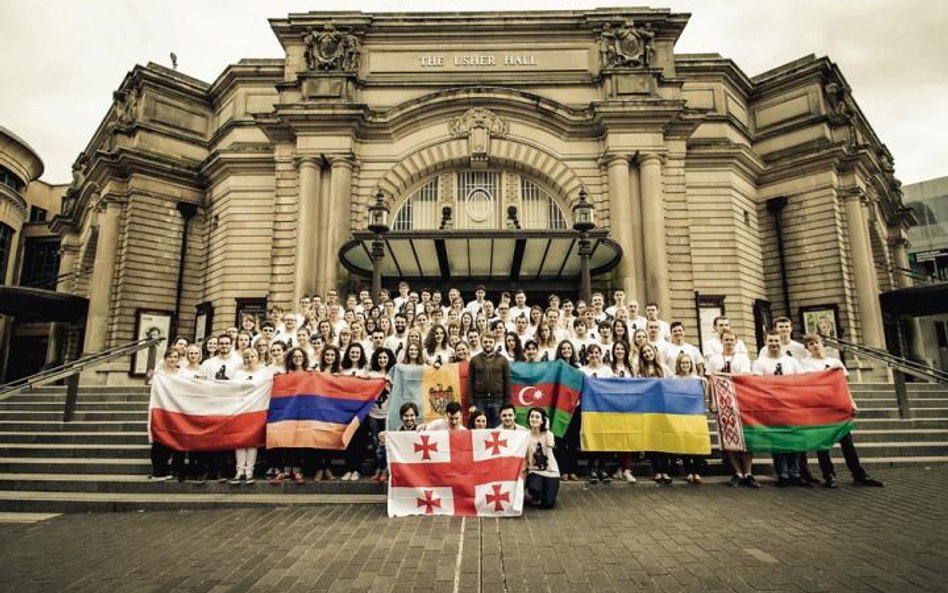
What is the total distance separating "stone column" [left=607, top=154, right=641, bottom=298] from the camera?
2073cm

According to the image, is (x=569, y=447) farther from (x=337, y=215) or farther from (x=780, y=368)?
(x=337, y=215)

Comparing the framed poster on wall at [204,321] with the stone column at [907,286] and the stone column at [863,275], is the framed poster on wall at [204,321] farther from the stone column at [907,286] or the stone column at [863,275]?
the stone column at [907,286]

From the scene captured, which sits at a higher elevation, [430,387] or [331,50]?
[331,50]

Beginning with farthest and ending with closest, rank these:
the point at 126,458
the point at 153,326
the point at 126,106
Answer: the point at 126,106 → the point at 153,326 → the point at 126,458

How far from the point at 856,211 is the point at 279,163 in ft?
94.0

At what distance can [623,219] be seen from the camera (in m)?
21.1

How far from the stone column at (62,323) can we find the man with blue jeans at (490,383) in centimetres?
3351

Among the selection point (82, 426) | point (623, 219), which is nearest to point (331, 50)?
point (623, 219)

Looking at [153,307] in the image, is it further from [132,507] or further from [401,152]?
[132,507]

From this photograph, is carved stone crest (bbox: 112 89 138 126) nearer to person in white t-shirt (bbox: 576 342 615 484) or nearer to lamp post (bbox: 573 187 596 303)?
lamp post (bbox: 573 187 596 303)

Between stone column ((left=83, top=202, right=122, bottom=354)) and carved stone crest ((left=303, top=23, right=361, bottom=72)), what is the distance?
45.2 ft

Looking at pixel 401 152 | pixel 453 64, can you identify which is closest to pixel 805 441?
pixel 401 152

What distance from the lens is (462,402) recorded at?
9281 millimetres

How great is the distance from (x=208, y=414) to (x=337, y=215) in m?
13.5
